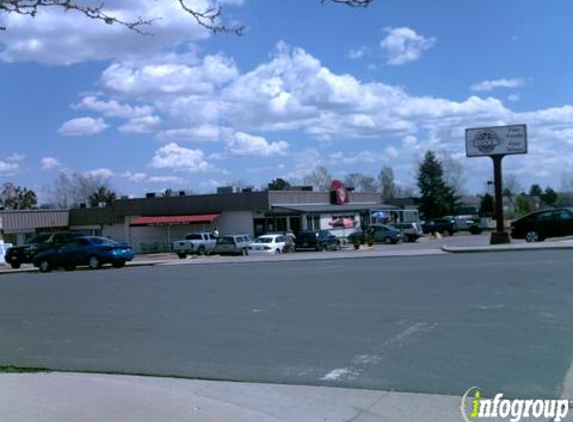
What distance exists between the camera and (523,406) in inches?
267

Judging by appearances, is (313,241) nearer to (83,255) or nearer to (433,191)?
(83,255)

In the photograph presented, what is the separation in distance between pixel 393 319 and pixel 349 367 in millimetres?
3461

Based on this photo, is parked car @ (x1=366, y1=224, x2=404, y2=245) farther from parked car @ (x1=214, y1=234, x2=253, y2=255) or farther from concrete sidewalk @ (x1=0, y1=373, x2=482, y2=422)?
concrete sidewalk @ (x1=0, y1=373, x2=482, y2=422)

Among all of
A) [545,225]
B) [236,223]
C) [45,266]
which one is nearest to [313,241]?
[236,223]

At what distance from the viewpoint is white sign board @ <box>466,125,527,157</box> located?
122 ft

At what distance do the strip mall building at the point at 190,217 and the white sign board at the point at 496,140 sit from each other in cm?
2530

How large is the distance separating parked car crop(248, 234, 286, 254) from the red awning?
49.7 feet

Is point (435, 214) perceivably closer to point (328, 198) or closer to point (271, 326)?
point (328, 198)

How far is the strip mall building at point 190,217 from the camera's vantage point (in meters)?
61.2

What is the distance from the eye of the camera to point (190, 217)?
2430 inches

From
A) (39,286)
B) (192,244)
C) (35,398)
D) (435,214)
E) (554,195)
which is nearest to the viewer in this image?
(35,398)

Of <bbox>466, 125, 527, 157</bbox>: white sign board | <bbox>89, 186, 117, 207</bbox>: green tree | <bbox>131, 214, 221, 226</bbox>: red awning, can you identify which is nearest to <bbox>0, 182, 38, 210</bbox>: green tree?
<bbox>89, 186, 117, 207</bbox>: green tree

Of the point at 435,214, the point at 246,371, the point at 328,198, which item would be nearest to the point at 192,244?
the point at 328,198

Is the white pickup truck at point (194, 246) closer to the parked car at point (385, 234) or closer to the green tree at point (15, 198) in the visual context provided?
Answer: the parked car at point (385, 234)
